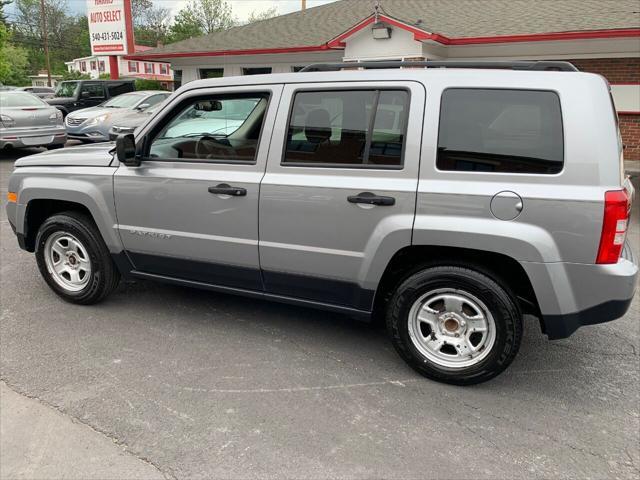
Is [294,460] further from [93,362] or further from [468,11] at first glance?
[468,11]

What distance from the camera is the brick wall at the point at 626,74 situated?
12000 millimetres

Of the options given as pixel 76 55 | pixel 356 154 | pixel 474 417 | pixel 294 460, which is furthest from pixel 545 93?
pixel 76 55

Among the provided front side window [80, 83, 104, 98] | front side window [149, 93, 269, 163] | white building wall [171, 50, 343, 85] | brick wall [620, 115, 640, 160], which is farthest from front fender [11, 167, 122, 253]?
front side window [80, 83, 104, 98]

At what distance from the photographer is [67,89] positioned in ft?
59.3

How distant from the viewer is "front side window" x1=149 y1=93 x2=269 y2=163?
351 centimetres

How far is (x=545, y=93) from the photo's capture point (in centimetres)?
283

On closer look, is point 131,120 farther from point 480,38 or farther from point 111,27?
point 111,27

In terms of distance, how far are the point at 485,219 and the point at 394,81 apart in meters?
0.99

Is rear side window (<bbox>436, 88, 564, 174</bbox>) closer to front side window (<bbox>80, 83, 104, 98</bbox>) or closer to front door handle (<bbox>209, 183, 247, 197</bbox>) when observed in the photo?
front door handle (<bbox>209, 183, 247, 197</bbox>)

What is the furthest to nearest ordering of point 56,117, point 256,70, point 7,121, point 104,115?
point 256,70 → point 104,115 → point 56,117 → point 7,121

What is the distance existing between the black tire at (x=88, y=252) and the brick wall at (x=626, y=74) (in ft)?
39.3

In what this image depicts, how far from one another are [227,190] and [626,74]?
475 inches

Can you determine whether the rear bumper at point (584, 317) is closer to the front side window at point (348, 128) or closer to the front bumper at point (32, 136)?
the front side window at point (348, 128)

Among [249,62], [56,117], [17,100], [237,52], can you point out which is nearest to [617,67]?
[237,52]
